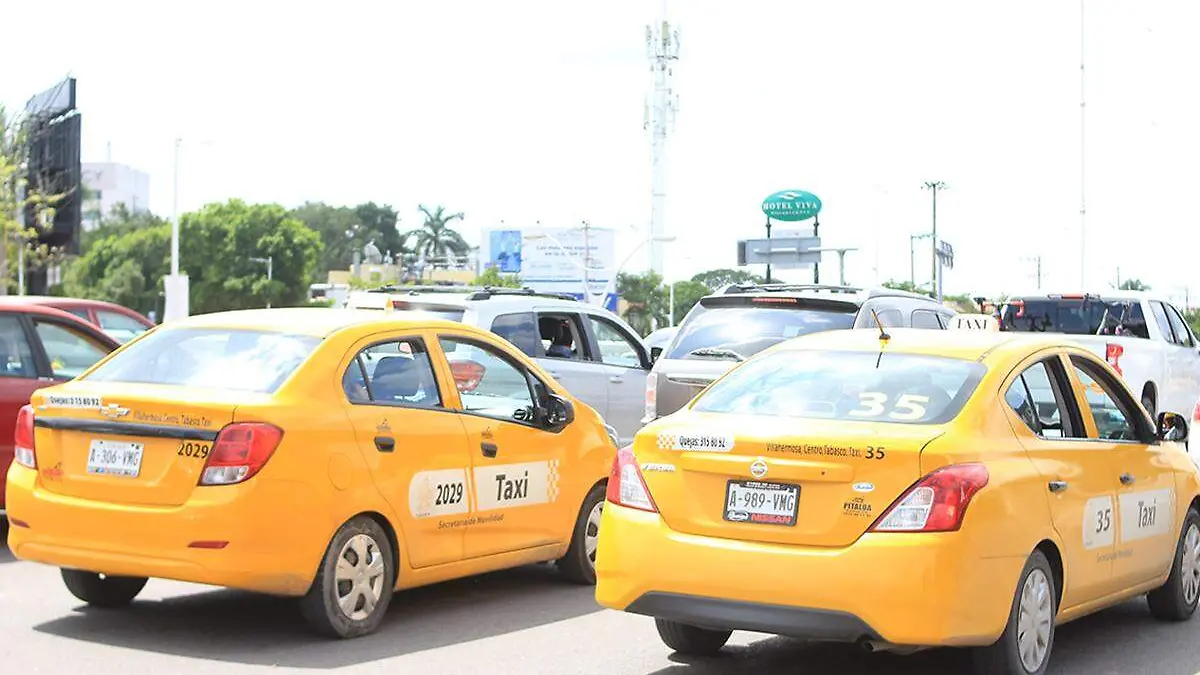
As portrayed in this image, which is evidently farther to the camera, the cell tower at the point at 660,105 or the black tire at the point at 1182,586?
the cell tower at the point at 660,105

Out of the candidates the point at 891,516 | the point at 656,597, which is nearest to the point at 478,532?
the point at 656,597

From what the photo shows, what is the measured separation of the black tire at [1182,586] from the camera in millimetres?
Result: 8859

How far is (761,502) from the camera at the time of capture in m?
6.71

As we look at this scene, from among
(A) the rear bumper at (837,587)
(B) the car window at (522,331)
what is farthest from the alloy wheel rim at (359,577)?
(B) the car window at (522,331)

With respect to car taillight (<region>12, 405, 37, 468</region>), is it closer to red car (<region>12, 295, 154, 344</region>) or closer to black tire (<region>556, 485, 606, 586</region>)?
black tire (<region>556, 485, 606, 586</region>)

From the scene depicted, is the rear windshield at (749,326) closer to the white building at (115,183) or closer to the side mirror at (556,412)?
the side mirror at (556,412)

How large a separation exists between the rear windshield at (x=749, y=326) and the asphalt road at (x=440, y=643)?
4.40 meters

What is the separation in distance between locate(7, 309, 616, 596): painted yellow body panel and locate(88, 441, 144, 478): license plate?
0.04m

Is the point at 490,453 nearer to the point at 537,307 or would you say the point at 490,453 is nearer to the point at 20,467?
the point at 20,467

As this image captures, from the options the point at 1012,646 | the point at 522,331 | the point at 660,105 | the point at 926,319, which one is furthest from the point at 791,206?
the point at 1012,646

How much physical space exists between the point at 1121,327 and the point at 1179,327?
5.48ft

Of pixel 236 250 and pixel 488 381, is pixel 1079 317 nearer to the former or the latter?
pixel 488 381

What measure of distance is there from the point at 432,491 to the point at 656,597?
209cm

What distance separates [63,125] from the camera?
6044 cm
